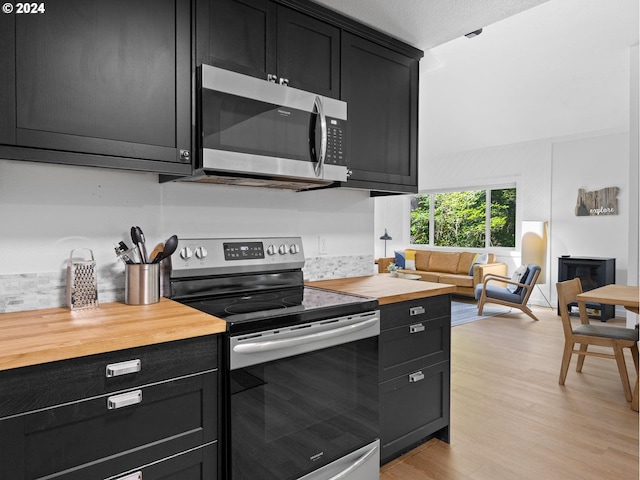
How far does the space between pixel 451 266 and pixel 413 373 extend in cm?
Answer: 600

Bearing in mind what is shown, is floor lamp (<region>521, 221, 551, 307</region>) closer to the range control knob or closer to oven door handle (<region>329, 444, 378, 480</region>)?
oven door handle (<region>329, 444, 378, 480</region>)

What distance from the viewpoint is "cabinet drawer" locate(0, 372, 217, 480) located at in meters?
1.13

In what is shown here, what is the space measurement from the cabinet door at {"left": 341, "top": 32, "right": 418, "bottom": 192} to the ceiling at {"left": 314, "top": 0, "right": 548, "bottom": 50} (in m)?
0.12

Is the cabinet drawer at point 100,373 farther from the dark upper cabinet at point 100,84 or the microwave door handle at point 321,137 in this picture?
the microwave door handle at point 321,137

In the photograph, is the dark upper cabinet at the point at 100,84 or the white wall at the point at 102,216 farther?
the white wall at the point at 102,216

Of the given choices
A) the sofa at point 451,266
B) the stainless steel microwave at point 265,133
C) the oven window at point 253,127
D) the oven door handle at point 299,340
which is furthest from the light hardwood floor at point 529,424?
the sofa at point 451,266

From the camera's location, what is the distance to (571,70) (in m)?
5.30

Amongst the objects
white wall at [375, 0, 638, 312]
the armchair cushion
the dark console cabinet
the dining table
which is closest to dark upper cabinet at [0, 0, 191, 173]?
the dining table

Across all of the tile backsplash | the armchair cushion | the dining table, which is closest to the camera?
the tile backsplash

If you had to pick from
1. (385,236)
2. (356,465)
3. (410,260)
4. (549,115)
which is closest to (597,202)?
(549,115)

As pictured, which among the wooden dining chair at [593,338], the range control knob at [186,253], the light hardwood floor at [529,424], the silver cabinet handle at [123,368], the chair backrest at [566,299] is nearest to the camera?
the silver cabinet handle at [123,368]

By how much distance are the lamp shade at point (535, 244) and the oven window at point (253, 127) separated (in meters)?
5.65
